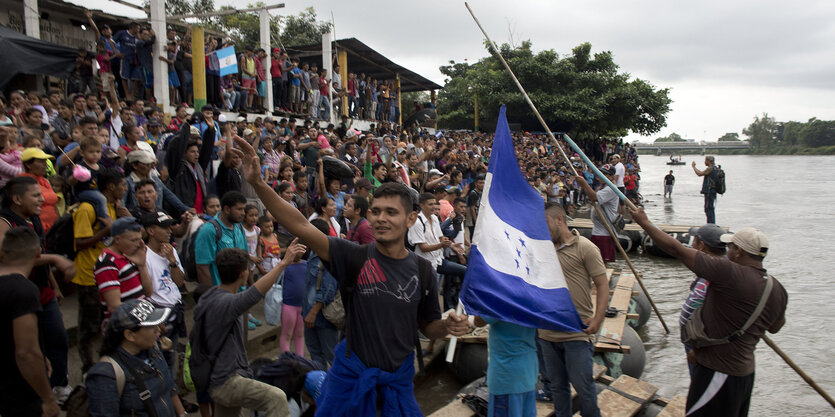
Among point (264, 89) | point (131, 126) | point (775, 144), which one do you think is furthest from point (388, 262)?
point (775, 144)

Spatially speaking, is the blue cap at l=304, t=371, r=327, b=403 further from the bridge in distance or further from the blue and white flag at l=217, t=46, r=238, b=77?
the bridge in distance

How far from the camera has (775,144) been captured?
15212 cm

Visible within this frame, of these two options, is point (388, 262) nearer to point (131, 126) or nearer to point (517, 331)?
point (517, 331)

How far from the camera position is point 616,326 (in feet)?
20.6

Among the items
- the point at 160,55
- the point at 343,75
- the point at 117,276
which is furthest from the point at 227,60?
the point at 117,276

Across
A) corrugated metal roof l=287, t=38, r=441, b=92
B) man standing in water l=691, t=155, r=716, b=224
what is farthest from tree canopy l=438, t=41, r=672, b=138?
man standing in water l=691, t=155, r=716, b=224

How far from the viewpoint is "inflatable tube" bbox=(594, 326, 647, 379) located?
5.90 m

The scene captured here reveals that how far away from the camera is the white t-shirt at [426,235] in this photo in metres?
6.41

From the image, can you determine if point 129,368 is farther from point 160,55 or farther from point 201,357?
point 160,55

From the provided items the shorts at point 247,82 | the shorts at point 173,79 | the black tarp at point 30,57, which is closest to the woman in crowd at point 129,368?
the black tarp at point 30,57

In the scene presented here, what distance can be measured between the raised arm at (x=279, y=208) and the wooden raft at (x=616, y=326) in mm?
4233

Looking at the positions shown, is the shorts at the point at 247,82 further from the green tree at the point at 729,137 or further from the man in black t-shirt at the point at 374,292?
the green tree at the point at 729,137

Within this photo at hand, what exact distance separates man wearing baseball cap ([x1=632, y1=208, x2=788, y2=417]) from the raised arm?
2.22m

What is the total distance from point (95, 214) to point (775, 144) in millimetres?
183335
